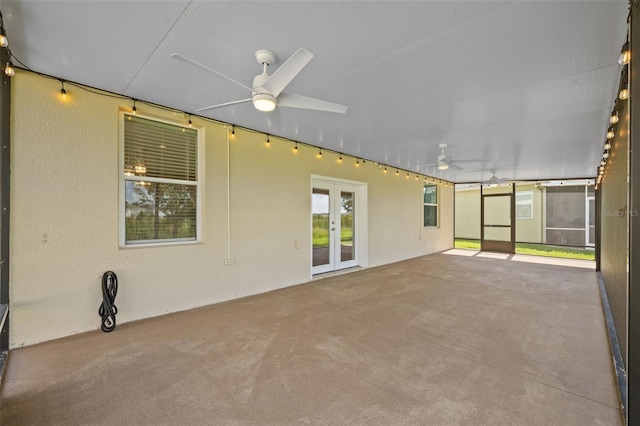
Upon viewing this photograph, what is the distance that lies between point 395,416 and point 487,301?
10.2 ft

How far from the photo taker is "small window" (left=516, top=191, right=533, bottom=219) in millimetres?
11469

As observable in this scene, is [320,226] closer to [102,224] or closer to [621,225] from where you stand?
[102,224]

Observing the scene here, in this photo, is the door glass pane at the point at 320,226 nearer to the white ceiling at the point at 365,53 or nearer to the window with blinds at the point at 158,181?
the white ceiling at the point at 365,53

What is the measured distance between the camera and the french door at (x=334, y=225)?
18.8 feet

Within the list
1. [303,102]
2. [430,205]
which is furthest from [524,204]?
[303,102]

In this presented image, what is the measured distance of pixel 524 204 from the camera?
38.0ft

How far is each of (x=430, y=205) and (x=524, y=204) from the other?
17.3 ft

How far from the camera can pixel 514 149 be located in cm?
532

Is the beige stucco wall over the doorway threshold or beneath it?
over

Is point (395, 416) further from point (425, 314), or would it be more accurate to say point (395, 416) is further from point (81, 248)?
point (81, 248)

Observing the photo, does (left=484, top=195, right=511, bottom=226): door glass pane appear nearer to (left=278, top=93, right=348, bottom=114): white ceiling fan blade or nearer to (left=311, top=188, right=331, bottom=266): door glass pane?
(left=311, top=188, right=331, bottom=266): door glass pane

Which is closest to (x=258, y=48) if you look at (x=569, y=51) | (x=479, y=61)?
(x=479, y=61)

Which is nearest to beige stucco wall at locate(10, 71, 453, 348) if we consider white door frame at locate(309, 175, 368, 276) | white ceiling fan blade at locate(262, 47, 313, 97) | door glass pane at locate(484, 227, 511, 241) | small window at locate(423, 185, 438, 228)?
white door frame at locate(309, 175, 368, 276)

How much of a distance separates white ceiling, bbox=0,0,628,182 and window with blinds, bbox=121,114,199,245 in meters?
0.43
